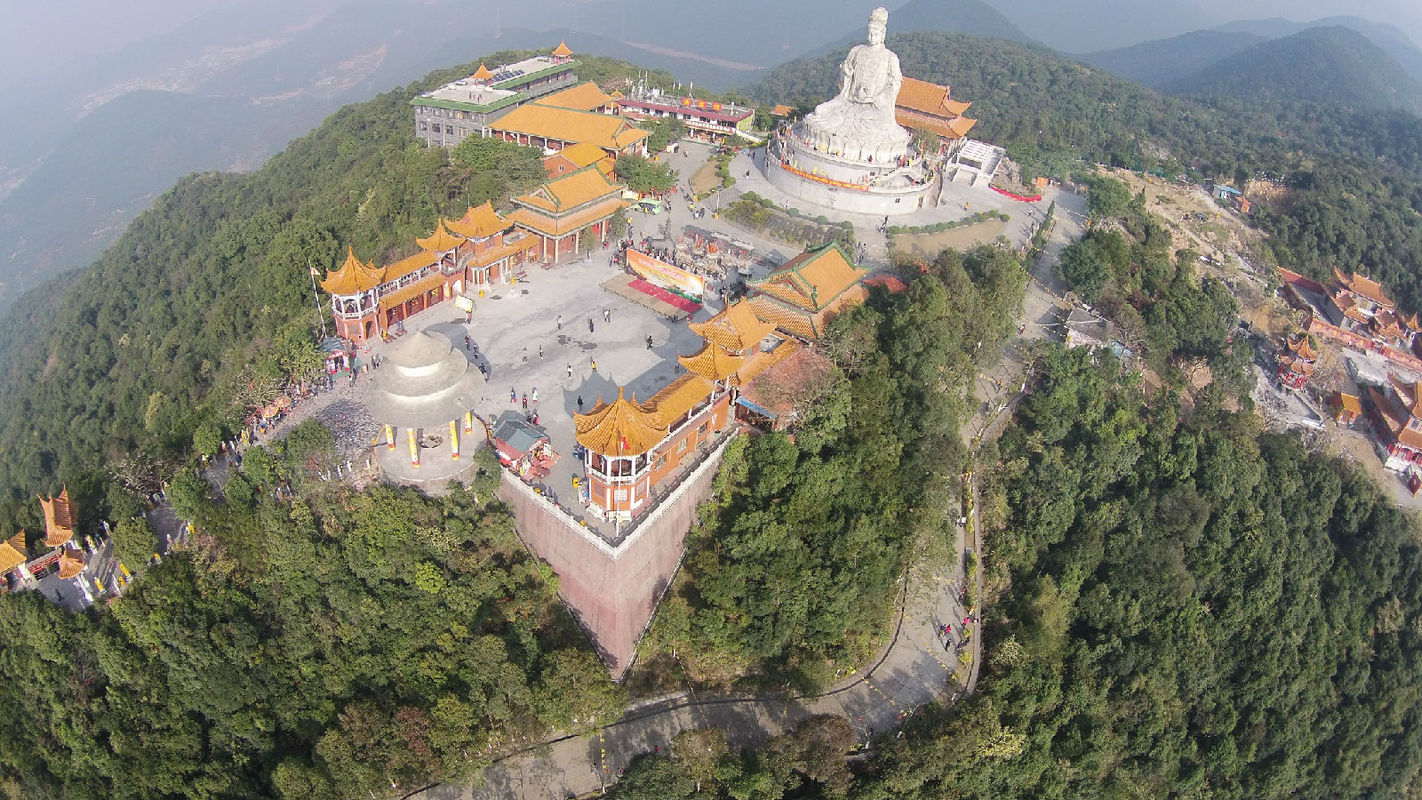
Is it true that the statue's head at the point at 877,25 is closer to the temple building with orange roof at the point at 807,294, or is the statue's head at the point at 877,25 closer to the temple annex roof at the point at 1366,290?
the temple building with orange roof at the point at 807,294

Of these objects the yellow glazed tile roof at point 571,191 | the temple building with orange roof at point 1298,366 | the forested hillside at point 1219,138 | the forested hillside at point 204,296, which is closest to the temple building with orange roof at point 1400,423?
the temple building with orange roof at point 1298,366

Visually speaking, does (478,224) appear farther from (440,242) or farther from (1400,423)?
(1400,423)

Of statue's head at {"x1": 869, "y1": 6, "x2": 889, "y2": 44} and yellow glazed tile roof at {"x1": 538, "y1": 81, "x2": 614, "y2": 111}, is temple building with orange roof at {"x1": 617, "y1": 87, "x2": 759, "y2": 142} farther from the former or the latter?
statue's head at {"x1": 869, "y1": 6, "x2": 889, "y2": 44}

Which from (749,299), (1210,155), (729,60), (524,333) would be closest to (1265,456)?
(749,299)

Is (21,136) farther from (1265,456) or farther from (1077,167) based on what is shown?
(1265,456)

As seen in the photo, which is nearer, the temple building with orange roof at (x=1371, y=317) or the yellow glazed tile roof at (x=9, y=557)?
the yellow glazed tile roof at (x=9, y=557)

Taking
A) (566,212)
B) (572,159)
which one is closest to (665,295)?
(566,212)

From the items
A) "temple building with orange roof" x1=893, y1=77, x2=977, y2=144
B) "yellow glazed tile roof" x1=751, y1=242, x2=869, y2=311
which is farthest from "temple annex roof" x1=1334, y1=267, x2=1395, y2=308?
"yellow glazed tile roof" x1=751, y1=242, x2=869, y2=311
